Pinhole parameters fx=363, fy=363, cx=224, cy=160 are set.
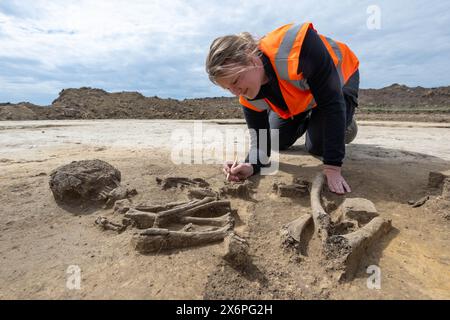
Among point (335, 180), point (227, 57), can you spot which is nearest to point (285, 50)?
point (227, 57)

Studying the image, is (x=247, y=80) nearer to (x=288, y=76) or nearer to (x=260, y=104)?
(x=288, y=76)

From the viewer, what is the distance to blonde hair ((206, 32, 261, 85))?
8.91ft

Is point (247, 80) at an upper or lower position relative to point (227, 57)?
lower

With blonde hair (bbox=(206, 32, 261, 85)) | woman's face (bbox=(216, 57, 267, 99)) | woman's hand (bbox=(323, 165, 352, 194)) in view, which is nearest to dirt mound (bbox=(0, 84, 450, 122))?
woman's hand (bbox=(323, 165, 352, 194))

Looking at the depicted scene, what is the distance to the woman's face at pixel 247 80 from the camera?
281cm

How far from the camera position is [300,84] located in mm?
3145

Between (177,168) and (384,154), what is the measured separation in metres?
2.77

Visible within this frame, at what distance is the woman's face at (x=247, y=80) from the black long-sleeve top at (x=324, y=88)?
0.13 m

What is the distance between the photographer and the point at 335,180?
10.6 feet

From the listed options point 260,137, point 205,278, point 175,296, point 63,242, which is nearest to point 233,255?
point 205,278

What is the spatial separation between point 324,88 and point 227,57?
2.84ft

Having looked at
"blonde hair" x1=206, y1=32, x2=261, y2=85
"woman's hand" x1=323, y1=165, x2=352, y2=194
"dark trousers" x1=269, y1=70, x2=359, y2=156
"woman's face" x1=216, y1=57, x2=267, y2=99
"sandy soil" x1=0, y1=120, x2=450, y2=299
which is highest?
"blonde hair" x1=206, y1=32, x2=261, y2=85

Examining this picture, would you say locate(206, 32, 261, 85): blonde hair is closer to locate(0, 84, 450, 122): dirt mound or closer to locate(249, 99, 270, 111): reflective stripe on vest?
locate(249, 99, 270, 111): reflective stripe on vest

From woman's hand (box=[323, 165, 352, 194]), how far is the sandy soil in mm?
123
